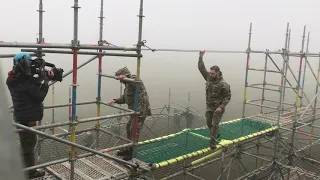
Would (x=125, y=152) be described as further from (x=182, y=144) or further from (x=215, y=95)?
(x=215, y=95)

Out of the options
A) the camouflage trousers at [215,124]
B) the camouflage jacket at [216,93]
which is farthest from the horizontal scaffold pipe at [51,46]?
the camouflage trousers at [215,124]

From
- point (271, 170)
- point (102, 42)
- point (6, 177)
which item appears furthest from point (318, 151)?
point (6, 177)

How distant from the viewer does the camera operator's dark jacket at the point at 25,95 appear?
13.1ft

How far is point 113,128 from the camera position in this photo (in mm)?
9648

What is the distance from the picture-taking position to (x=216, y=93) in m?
6.54

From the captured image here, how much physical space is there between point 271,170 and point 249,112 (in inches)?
375

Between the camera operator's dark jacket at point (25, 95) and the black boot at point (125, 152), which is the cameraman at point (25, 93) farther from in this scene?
the black boot at point (125, 152)

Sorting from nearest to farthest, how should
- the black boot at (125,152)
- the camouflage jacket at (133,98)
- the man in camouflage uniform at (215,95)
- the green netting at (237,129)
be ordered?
the black boot at (125,152) → the camouflage jacket at (133,98) → the man in camouflage uniform at (215,95) → the green netting at (237,129)

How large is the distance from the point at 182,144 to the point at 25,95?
139 inches

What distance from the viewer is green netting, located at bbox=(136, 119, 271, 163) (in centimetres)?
602

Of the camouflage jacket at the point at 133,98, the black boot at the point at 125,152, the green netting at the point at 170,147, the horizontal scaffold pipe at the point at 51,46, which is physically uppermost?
the horizontal scaffold pipe at the point at 51,46

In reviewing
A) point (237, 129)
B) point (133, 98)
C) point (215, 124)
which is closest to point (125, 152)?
point (133, 98)

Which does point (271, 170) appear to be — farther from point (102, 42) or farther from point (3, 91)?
point (3, 91)

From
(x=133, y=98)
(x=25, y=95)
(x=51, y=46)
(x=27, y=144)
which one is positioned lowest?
(x=27, y=144)
